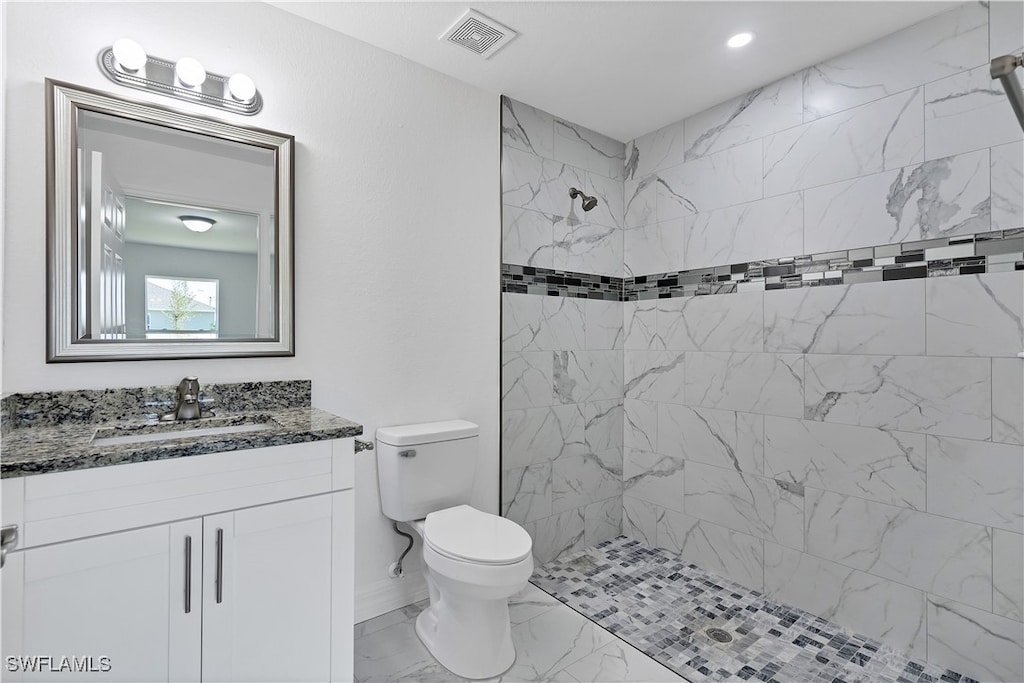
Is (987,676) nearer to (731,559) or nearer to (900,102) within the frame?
(731,559)

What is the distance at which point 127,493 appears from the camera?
122 cm

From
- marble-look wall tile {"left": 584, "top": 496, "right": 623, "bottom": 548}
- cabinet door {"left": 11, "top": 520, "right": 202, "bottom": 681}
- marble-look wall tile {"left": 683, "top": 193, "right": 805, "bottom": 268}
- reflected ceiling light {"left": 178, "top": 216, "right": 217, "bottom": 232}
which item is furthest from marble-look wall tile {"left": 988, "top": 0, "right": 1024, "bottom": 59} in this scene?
cabinet door {"left": 11, "top": 520, "right": 202, "bottom": 681}

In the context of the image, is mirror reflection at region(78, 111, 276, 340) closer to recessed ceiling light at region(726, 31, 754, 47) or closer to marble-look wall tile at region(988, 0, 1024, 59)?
recessed ceiling light at region(726, 31, 754, 47)

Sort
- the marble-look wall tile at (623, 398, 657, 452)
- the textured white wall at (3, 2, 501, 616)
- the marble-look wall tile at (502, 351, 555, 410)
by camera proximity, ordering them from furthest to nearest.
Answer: the marble-look wall tile at (623, 398, 657, 452) → the marble-look wall tile at (502, 351, 555, 410) → the textured white wall at (3, 2, 501, 616)

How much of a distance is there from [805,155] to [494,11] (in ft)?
4.90

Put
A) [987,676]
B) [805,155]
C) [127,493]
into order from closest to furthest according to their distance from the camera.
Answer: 1. [127,493]
2. [987,676]
3. [805,155]

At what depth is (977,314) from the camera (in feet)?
5.83

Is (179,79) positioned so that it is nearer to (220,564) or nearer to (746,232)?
(220,564)

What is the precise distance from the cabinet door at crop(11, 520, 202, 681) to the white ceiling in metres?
1.89

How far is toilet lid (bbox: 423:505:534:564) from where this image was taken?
1.71m

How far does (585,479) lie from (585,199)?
5.19 feet

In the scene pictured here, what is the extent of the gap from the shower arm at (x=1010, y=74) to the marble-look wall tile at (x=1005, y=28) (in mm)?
1118

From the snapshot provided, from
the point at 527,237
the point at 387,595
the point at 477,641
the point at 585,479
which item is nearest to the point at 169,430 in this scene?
the point at 387,595

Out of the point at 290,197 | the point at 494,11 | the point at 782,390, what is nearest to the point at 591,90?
the point at 494,11
